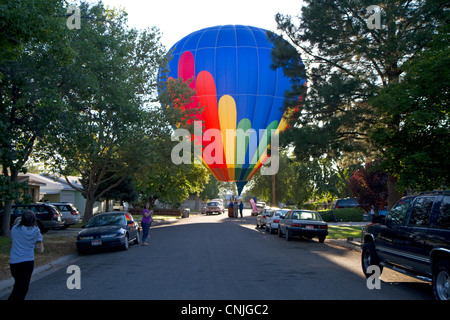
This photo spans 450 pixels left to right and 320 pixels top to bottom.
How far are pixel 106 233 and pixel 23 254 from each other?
28.0ft

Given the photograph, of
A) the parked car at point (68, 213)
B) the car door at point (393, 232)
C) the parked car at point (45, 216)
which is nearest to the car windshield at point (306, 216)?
the car door at point (393, 232)

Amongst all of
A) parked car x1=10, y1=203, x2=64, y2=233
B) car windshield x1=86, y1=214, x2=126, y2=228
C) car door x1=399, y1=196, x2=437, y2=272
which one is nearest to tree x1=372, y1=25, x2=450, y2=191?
car door x1=399, y1=196, x2=437, y2=272

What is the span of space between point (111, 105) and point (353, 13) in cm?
1179

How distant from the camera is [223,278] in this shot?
32.8 feet

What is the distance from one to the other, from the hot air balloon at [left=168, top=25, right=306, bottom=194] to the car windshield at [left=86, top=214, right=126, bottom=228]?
18.6m

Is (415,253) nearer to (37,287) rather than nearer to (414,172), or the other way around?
(414,172)

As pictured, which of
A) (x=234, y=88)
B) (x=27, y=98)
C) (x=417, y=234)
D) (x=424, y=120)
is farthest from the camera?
(x=234, y=88)

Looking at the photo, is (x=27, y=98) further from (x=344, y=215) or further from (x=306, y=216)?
(x=344, y=215)

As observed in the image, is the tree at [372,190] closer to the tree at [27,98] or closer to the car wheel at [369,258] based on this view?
the car wheel at [369,258]

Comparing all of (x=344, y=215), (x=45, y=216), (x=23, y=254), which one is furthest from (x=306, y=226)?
(x=344, y=215)

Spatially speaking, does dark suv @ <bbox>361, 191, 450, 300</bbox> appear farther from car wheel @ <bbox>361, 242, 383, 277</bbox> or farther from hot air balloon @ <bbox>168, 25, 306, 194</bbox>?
hot air balloon @ <bbox>168, 25, 306, 194</bbox>

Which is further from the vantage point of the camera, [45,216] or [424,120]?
[45,216]

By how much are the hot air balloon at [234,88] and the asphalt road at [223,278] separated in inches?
857

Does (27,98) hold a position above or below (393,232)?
above
